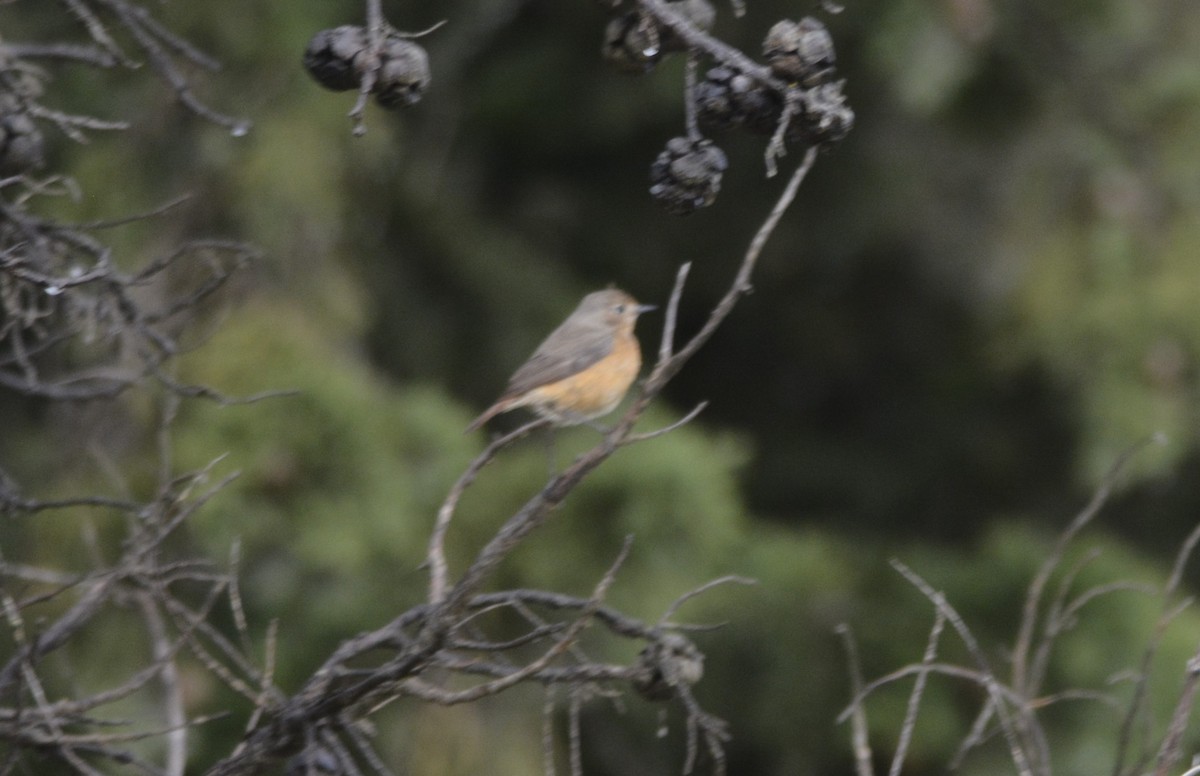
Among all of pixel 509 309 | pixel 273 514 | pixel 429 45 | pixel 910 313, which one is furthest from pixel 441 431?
pixel 910 313

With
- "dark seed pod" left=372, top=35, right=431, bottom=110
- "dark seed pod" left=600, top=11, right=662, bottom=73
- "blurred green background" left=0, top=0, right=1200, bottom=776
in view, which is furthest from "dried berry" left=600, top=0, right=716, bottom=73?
"blurred green background" left=0, top=0, right=1200, bottom=776

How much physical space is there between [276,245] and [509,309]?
1.49 meters

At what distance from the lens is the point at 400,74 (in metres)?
2.28

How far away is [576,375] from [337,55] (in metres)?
2.81

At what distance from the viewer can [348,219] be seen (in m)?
5.90

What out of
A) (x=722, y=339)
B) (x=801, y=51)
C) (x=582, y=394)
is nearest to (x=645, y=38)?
(x=801, y=51)

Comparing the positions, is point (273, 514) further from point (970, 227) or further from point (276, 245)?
point (970, 227)

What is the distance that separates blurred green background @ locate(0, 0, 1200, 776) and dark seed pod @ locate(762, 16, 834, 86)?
188cm

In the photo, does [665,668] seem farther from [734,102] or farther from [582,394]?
[582,394]

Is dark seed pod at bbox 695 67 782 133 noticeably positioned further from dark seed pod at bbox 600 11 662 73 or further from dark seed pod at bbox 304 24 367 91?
dark seed pod at bbox 304 24 367 91

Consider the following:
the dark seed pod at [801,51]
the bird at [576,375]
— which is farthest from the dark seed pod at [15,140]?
the bird at [576,375]

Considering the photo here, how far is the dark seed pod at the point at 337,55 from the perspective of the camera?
2.28m

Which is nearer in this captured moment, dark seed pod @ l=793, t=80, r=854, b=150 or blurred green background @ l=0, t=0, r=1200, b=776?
dark seed pod @ l=793, t=80, r=854, b=150

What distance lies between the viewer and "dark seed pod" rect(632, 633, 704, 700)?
8.44 feet
